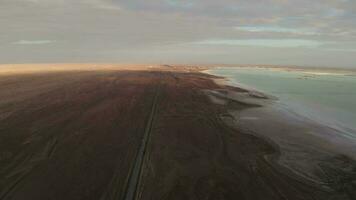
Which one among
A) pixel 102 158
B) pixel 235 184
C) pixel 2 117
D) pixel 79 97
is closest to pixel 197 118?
pixel 102 158

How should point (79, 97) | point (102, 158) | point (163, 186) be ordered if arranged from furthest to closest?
point (79, 97) < point (102, 158) < point (163, 186)

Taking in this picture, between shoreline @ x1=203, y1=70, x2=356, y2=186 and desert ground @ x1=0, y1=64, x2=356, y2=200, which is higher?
desert ground @ x1=0, y1=64, x2=356, y2=200

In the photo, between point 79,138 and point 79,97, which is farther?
point 79,97

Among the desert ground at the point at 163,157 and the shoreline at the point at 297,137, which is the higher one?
the desert ground at the point at 163,157

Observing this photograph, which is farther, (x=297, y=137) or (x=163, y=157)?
(x=297, y=137)

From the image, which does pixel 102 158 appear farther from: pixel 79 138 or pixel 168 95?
pixel 168 95

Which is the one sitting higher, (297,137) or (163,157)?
(163,157)

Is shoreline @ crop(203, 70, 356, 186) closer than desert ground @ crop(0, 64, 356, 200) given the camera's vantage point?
No

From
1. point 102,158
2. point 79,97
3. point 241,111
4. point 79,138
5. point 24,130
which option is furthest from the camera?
point 79,97
